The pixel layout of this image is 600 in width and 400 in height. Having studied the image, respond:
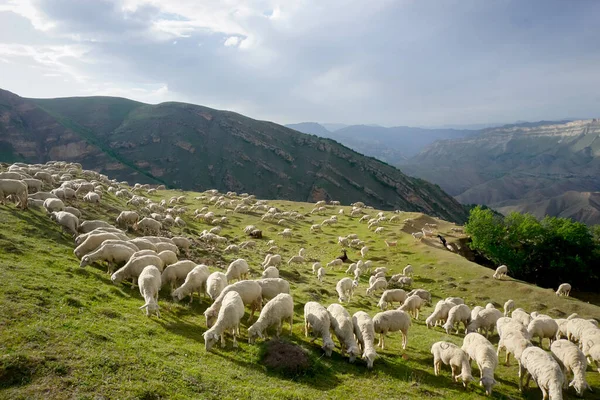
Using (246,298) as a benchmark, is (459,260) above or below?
below

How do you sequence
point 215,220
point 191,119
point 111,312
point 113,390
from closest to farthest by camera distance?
point 113,390, point 111,312, point 215,220, point 191,119

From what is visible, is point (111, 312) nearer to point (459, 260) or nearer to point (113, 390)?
point (113, 390)

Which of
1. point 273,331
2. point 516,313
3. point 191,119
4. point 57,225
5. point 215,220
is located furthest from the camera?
point 191,119

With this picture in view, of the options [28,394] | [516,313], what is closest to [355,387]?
A: [28,394]

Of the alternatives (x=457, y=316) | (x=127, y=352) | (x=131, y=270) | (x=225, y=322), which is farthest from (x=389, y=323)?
(x=131, y=270)

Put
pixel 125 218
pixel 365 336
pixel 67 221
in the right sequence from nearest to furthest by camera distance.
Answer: pixel 365 336 < pixel 67 221 < pixel 125 218

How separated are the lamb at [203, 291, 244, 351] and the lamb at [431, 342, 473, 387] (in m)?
8.44

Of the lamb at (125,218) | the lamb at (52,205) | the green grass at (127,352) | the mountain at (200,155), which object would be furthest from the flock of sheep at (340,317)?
the mountain at (200,155)

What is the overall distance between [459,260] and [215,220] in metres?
35.2

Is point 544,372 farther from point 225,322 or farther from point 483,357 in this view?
point 225,322

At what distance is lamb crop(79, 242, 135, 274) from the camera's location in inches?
755

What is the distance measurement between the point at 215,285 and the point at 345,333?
713cm

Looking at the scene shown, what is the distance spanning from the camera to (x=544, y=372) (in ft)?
42.8

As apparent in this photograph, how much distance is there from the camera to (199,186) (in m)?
157
